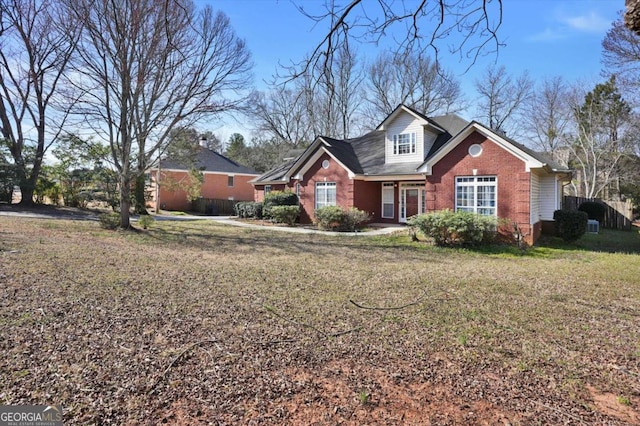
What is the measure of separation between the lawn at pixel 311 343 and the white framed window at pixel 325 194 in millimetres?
11701

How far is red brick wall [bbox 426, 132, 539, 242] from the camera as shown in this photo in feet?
43.8

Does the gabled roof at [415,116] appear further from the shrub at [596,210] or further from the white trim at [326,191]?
the shrub at [596,210]

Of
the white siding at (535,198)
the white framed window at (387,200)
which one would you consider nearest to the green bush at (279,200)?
the white framed window at (387,200)

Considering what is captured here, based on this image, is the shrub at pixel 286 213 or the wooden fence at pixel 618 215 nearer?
the shrub at pixel 286 213

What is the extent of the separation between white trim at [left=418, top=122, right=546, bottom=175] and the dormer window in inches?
159

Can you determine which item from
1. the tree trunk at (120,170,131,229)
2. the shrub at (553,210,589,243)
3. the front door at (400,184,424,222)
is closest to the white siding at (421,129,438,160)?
the front door at (400,184,424,222)

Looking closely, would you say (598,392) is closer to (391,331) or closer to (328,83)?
(391,331)

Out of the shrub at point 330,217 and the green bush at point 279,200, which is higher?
the green bush at point 279,200

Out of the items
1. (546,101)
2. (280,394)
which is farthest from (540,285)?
(546,101)

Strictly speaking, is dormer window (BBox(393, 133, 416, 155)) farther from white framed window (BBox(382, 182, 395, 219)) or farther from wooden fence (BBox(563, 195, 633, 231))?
wooden fence (BBox(563, 195, 633, 231))

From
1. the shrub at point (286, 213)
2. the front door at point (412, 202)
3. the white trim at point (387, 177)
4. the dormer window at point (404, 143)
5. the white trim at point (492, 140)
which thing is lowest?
the shrub at point (286, 213)

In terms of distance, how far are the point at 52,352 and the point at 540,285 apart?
8087mm

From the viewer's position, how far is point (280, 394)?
3074 mm

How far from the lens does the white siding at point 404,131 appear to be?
732 inches
